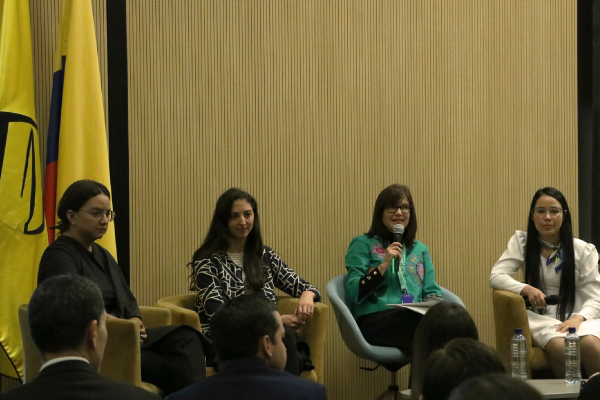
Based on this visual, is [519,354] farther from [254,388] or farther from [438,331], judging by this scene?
[254,388]

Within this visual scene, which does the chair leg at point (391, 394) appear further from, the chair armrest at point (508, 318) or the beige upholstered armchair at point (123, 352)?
the beige upholstered armchair at point (123, 352)

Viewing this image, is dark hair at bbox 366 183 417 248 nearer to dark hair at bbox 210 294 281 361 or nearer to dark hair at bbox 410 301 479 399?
dark hair at bbox 410 301 479 399

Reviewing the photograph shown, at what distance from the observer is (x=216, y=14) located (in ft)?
15.2

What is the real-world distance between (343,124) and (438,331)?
2720 millimetres

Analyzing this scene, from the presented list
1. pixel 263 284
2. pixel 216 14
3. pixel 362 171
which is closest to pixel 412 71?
pixel 362 171

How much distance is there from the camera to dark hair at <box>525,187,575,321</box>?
441 centimetres

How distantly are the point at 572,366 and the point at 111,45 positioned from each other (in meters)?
3.19

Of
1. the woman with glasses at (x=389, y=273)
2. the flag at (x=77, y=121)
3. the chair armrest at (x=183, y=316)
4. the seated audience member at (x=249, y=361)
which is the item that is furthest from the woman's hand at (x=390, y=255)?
the seated audience member at (x=249, y=361)

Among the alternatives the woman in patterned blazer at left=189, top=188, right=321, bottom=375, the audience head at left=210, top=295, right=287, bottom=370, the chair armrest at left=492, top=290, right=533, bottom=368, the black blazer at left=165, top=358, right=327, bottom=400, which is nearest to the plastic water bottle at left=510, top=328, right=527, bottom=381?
the chair armrest at left=492, top=290, right=533, bottom=368

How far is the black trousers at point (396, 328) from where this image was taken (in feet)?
13.5

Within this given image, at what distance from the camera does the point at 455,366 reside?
161 cm

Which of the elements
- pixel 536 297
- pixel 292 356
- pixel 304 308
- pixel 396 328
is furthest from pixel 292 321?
pixel 536 297

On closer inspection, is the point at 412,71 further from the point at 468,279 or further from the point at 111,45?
the point at 111,45

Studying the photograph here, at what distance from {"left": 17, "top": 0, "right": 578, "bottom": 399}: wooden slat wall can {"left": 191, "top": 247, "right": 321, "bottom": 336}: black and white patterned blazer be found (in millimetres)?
600
